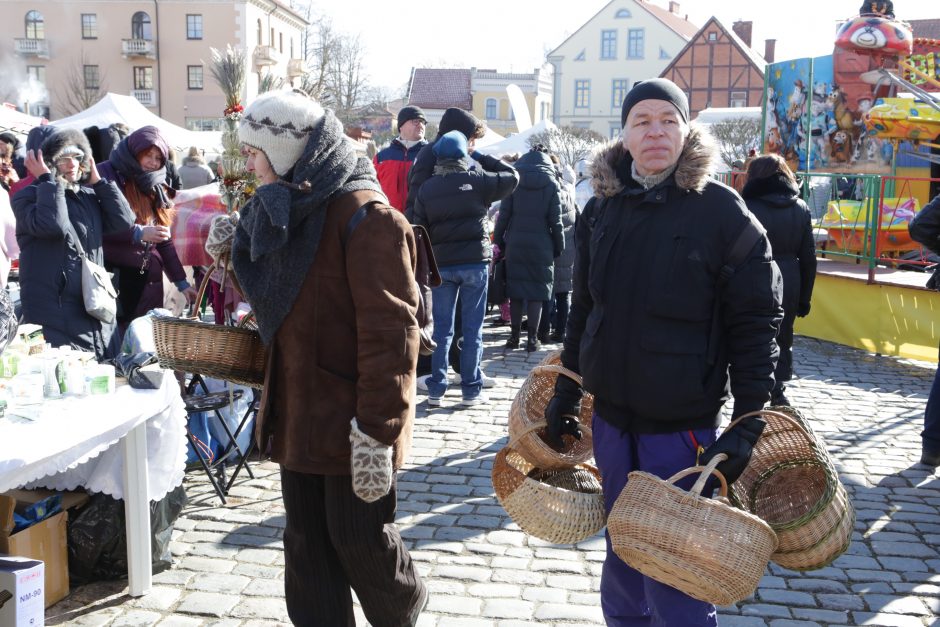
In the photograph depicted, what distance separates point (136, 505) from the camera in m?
3.84

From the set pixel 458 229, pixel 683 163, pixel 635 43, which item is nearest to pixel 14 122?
pixel 458 229

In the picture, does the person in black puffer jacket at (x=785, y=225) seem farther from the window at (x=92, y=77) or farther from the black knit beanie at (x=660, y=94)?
the window at (x=92, y=77)

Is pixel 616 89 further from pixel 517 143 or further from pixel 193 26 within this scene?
pixel 517 143

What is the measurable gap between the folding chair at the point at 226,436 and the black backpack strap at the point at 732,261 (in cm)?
299

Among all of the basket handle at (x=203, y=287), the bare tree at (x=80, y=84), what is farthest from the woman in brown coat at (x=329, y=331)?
the bare tree at (x=80, y=84)

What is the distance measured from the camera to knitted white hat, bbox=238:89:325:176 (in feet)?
8.80

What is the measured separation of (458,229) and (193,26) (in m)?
52.4

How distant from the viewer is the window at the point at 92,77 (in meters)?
55.3

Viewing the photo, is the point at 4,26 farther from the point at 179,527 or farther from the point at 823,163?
the point at 179,527

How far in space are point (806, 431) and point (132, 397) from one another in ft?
8.47

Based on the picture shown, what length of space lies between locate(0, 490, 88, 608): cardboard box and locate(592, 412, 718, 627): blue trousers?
87.7 inches

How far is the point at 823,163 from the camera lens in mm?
16047

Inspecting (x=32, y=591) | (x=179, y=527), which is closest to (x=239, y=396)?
(x=179, y=527)

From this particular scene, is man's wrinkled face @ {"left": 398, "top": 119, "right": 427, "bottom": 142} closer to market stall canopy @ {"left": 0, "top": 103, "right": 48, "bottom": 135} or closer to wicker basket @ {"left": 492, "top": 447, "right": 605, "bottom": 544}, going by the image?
wicker basket @ {"left": 492, "top": 447, "right": 605, "bottom": 544}
